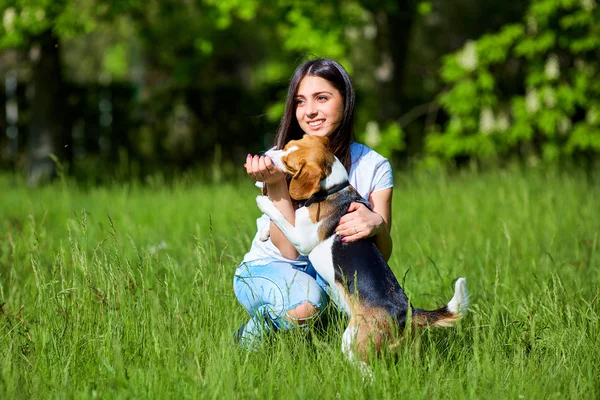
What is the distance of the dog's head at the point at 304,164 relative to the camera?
346 centimetres

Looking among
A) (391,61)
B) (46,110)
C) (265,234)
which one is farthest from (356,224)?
(391,61)

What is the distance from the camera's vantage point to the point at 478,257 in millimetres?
5594

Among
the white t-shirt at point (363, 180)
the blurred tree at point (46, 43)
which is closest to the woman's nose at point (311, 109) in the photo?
the white t-shirt at point (363, 180)

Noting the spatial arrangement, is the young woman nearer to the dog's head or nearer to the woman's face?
the woman's face

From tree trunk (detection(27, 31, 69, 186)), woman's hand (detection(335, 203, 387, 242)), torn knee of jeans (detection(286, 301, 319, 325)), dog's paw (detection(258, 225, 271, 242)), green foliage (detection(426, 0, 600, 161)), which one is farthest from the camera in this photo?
tree trunk (detection(27, 31, 69, 186))

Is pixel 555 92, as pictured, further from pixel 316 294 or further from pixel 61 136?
pixel 316 294

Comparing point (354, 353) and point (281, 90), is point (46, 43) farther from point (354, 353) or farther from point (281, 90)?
point (354, 353)

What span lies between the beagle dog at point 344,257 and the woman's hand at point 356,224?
0.02 metres

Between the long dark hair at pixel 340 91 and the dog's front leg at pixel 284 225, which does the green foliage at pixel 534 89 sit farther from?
the dog's front leg at pixel 284 225

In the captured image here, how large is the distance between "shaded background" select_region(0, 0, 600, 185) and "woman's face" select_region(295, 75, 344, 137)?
3.53 m

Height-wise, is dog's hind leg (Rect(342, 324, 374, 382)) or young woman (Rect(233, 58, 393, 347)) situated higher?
young woman (Rect(233, 58, 393, 347))

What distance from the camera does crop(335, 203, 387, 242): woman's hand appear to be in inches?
138

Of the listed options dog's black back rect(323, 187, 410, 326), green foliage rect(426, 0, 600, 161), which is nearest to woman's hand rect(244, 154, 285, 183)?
dog's black back rect(323, 187, 410, 326)

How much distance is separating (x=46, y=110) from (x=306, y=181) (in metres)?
10.4
